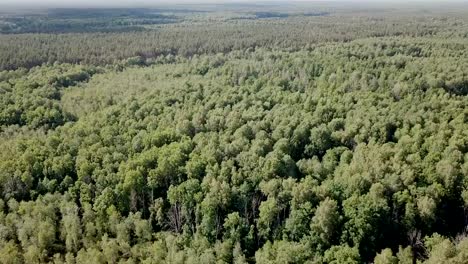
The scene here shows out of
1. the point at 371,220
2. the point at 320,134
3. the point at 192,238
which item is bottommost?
the point at 192,238

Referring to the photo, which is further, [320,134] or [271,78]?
[271,78]

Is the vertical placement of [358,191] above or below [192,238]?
above

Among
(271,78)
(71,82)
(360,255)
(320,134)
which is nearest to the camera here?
(360,255)

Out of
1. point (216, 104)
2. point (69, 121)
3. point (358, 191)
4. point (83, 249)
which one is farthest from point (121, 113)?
point (358, 191)

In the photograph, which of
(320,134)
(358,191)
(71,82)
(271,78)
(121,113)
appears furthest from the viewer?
(71,82)

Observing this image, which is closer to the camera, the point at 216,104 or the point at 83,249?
the point at 83,249

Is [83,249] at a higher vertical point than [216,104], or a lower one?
lower

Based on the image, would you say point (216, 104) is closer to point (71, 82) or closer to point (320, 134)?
point (320, 134)

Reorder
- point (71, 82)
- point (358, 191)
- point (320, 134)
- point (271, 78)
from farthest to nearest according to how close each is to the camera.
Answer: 1. point (71, 82)
2. point (271, 78)
3. point (320, 134)
4. point (358, 191)

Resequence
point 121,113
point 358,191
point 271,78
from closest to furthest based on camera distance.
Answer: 1. point 358,191
2. point 121,113
3. point 271,78

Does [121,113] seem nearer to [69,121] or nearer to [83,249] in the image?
[69,121]

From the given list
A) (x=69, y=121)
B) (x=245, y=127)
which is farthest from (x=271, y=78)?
(x=69, y=121)
